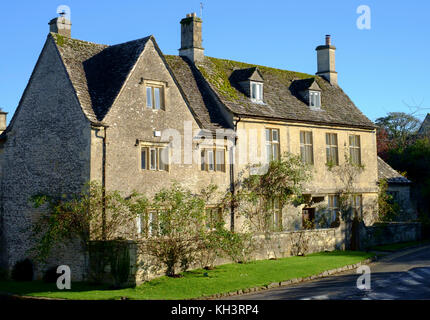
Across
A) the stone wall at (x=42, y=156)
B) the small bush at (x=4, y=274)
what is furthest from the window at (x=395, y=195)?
the small bush at (x=4, y=274)

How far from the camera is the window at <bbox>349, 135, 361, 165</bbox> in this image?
33703mm

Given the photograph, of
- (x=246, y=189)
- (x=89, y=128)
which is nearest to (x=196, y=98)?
(x=246, y=189)

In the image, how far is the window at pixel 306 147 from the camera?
30.7 meters

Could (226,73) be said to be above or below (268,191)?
above

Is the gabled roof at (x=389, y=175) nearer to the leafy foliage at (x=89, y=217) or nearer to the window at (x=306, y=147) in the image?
the window at (x=306, y=147)

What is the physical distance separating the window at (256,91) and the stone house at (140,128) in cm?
5

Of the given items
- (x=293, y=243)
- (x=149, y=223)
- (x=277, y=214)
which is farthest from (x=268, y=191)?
(x=149, y=223)

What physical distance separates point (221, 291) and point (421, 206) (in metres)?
26.5

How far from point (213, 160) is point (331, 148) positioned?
30.8 ft

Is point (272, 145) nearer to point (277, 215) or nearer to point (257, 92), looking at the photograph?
point (257, 92)

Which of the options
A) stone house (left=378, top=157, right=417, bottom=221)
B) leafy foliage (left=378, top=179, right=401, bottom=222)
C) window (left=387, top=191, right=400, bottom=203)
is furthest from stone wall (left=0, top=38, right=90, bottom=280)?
window (left=387, top=191, right=400, bottom=203)

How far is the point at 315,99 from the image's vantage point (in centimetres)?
3288

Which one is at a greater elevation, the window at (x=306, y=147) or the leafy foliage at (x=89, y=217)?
the window at (x=306, y=147)

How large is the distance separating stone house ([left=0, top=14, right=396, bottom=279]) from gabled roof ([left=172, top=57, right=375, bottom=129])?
0.32 feet
